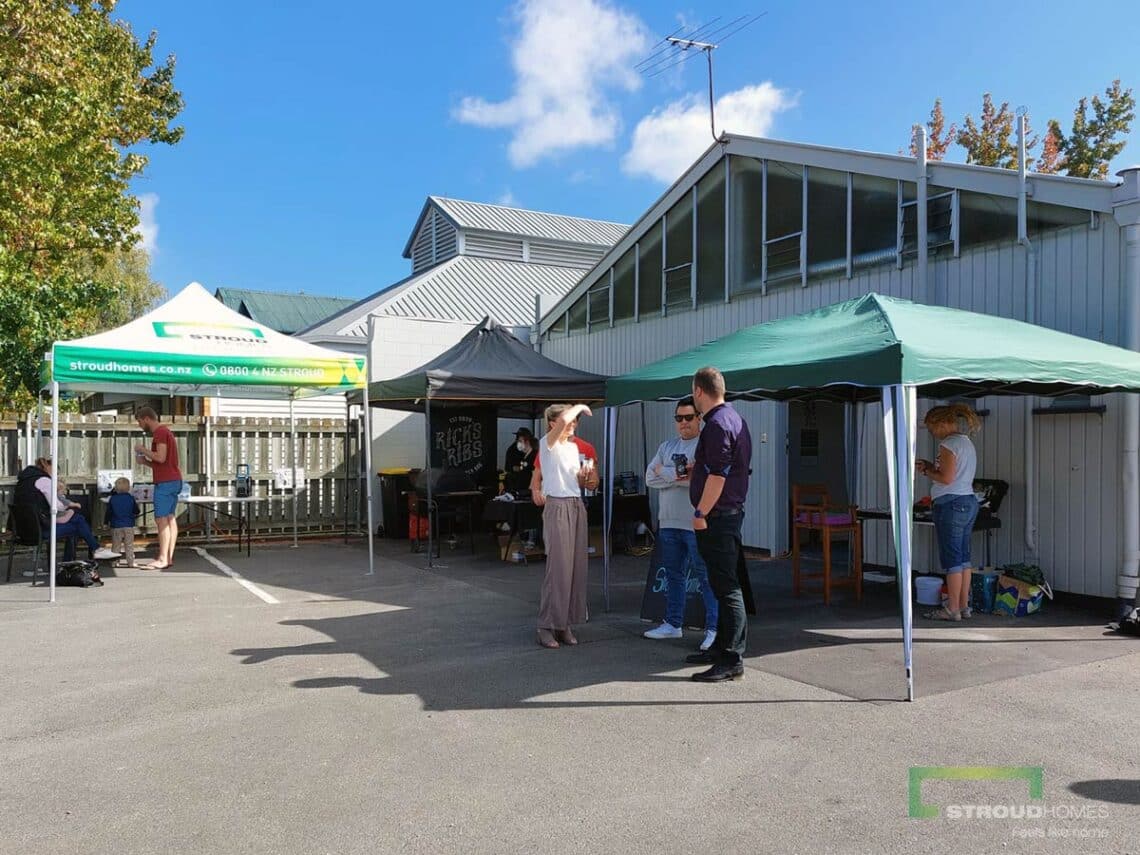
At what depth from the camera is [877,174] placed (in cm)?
954

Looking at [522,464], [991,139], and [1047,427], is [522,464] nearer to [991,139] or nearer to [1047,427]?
[1047,427]

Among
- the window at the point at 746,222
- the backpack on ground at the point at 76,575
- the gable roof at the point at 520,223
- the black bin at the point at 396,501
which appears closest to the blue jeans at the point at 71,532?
the backpack on ground at the point at 76,575

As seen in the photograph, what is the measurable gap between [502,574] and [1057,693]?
232 inches

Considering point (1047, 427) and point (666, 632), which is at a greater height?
point (1047, 427)

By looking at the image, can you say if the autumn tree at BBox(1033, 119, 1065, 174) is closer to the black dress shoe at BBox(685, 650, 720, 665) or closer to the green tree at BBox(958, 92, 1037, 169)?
the green tree at BBox(958, 92, 1037, 169)

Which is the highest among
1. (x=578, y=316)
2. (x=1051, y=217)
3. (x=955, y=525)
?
(x=578, y=316)

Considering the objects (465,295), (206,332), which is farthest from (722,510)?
(465,295)

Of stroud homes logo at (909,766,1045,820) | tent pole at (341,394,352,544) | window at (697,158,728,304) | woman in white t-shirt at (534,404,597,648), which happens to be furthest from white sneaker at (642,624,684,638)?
tent pole at (341,394,352,544)

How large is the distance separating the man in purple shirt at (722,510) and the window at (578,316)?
30.4 ft

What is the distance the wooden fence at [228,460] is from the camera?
11586 millimetres

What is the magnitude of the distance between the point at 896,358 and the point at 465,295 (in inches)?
697

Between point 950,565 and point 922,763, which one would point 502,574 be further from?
point 922,763

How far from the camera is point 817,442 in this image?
469 inches

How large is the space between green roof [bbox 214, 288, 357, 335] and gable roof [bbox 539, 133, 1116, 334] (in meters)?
19.9
